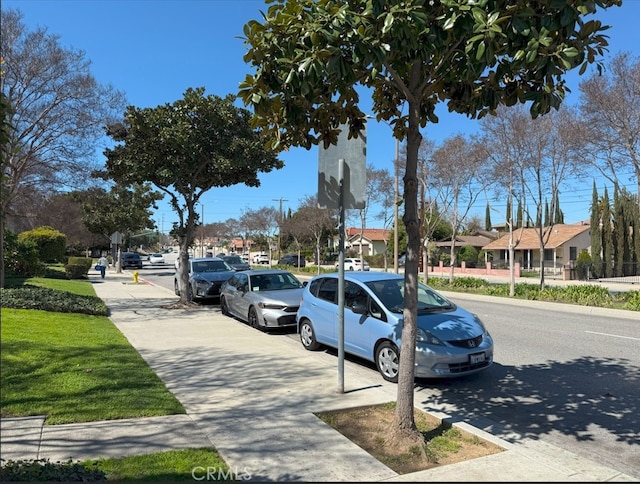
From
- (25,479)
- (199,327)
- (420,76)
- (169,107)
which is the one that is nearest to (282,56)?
(420,76)

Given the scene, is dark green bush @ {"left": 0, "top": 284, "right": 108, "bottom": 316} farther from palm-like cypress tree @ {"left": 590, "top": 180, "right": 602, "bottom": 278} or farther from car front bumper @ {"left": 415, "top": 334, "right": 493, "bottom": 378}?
palm-like cypress tree @ {"left": 590, "top": 180, "right": 602, "bottom": 278}

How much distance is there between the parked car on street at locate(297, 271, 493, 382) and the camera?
664cm

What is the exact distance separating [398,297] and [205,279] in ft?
35.9

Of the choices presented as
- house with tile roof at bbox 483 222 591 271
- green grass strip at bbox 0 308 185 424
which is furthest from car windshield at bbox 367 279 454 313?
house with tile roof at bbox 483 222 591 271

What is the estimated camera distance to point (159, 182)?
15047mm

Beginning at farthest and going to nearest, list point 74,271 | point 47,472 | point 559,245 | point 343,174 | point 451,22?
point 559,245, point 74,271, point 343,174, point 451,22, point 47,472

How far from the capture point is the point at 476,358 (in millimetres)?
6762

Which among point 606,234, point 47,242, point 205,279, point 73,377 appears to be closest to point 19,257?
point 47,242

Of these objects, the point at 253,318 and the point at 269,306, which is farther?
the point at 253,318

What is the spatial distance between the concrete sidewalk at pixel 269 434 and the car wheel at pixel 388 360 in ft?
0.49

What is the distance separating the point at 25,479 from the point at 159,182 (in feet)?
41.4

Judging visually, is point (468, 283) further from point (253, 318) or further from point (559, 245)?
point (559, 245)

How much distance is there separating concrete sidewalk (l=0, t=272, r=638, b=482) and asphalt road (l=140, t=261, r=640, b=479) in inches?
16.0

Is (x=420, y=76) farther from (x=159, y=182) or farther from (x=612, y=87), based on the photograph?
(x=612, y=87)
